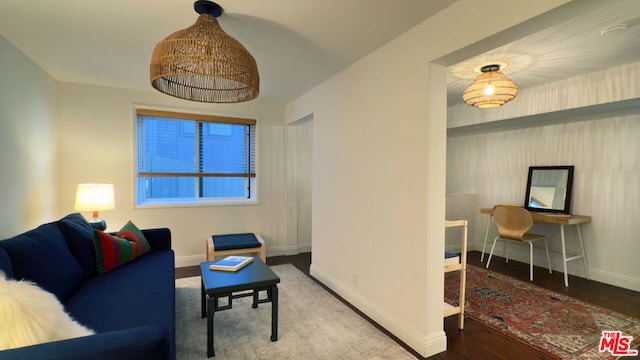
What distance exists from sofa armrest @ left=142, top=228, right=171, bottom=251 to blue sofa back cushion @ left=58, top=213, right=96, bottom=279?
25.1 inches

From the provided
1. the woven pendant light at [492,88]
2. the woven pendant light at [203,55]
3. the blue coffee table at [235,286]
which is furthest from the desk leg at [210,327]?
the woven pendant light at [492,88]

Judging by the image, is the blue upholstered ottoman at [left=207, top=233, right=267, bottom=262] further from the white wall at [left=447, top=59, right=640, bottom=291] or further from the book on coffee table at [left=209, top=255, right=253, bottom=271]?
the white wall at [left=447, top=59, right=640, bottom=291]

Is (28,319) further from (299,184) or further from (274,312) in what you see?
(299,184)

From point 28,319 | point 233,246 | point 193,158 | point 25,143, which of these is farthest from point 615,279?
point 25,143

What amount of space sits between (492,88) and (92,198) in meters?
4.10

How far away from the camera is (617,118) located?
332 centimetres

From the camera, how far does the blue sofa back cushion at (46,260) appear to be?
1512 mm

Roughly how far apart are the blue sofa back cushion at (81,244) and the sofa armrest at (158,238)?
637 millimetres

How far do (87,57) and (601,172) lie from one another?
18.9 ft

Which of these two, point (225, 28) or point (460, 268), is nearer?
point (225, 28)

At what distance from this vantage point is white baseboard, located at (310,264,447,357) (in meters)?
1.99

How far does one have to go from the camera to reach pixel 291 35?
222 centimetres

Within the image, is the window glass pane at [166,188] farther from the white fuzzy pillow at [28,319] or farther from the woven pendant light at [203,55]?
the white fuzzy pillow at [28,319]

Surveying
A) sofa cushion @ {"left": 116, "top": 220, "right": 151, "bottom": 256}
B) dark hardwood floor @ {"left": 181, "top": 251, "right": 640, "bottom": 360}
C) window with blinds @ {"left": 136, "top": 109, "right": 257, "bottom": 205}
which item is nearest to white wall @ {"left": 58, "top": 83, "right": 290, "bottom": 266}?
window with blinds @ {"left": 136, "top": 109, "right": 257, "bottom": 205}
